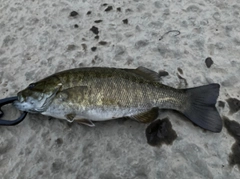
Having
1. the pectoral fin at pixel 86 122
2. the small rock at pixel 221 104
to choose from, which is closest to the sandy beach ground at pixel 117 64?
the small rock at pixel 221 104

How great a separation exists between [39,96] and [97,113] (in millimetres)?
406

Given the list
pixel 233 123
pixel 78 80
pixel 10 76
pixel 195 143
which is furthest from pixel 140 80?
pixel 10 76

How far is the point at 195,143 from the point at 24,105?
1.19m

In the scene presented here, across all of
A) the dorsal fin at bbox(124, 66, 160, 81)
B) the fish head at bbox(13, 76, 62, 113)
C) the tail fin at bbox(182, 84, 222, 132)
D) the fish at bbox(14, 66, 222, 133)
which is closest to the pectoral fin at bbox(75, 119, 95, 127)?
the fish at bbox(14, 66, 222, 133)

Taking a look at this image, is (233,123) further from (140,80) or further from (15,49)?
(15,49)

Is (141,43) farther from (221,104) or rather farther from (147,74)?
(221,104)

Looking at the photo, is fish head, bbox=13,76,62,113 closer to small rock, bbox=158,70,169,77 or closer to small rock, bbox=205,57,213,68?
small rock, bbox=158,70,169,77

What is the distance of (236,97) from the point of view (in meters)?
2.41

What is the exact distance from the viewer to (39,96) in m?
2.14

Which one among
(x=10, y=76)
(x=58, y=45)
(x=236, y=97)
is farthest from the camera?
(x=58, y=45)

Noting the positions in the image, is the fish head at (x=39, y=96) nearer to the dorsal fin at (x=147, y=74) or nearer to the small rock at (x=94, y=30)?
the dorsal fin at (x=147, y=74)

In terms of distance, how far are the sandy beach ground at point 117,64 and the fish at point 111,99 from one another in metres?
0.12

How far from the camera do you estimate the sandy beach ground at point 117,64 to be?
6.97ft

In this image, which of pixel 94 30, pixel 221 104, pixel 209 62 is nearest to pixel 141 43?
pixel 94 30
